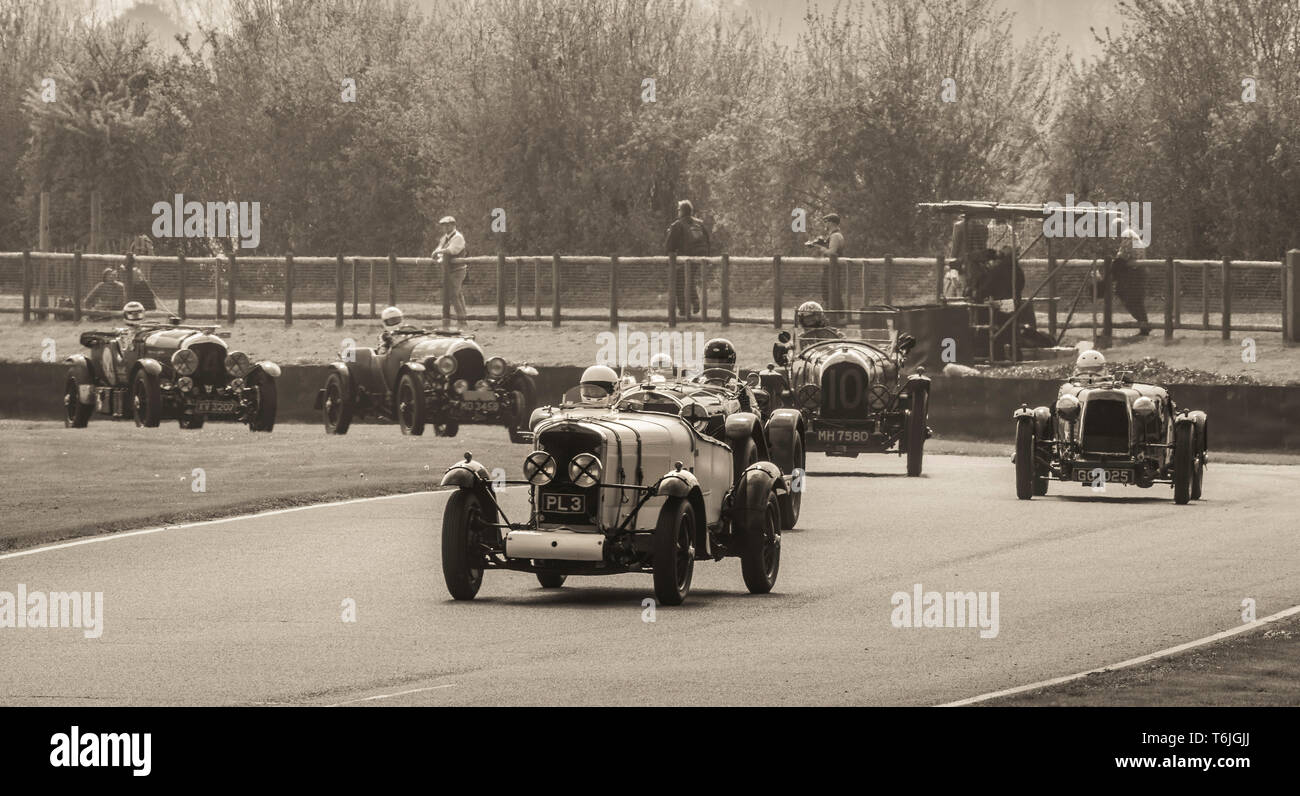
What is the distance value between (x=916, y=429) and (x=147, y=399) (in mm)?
12141

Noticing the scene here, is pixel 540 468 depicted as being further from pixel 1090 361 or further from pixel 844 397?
pixel 844 397

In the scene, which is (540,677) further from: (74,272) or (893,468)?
(74,272)

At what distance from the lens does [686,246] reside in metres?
41.2

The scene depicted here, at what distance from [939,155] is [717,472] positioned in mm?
37518

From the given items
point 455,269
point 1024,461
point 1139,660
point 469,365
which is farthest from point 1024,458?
point 455,269

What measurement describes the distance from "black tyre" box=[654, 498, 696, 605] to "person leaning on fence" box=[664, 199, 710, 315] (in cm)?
2618

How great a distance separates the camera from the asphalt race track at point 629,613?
11641 millimetres

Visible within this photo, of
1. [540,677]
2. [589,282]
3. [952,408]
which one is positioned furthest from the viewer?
[589,282]

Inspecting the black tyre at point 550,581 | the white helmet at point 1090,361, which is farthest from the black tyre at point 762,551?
the white helmet at point 1090,361

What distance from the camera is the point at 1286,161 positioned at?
4769cm

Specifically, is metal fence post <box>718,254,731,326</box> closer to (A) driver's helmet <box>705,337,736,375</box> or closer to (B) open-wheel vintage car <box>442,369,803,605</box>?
(A) driver's helmet <box>705,337,736,375</box>

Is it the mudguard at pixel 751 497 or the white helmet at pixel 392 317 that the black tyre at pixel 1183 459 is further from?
the white helmet at pixel 392 317

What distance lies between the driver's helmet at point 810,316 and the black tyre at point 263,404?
30.0ft

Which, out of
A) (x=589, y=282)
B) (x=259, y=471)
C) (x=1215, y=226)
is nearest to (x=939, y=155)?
(x=1215, y=226)
